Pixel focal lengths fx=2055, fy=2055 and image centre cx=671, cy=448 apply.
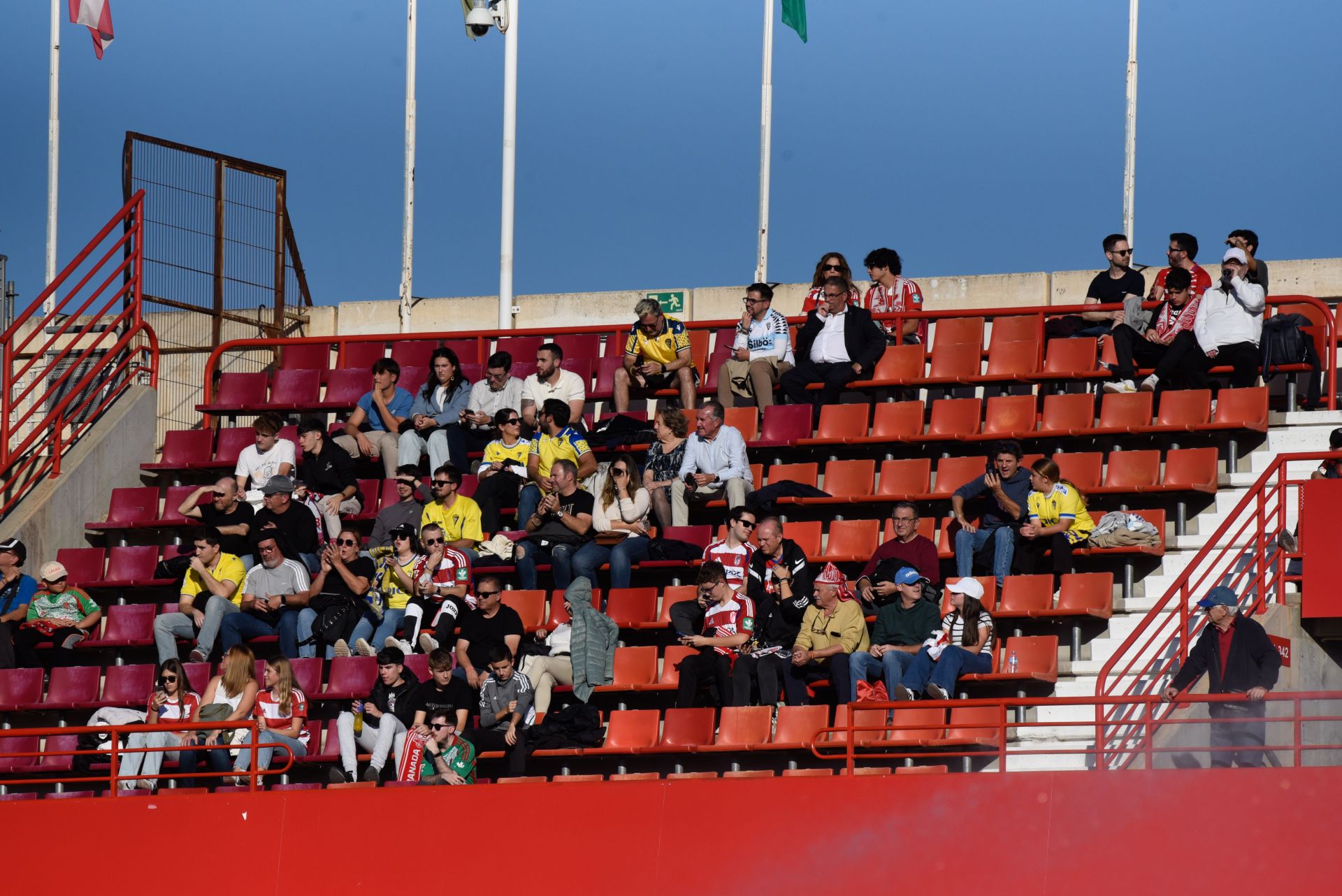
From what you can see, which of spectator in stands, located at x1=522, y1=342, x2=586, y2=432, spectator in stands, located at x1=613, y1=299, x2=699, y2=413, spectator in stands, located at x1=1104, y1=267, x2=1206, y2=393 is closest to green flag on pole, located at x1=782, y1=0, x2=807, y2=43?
spectator in stands, located at x1=613, y1=299, x2=699, y2=413

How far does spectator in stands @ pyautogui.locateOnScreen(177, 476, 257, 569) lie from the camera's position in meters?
14.2

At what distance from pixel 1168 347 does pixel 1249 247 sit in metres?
0.87

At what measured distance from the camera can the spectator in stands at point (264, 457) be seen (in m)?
14.9

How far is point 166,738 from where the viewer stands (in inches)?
492

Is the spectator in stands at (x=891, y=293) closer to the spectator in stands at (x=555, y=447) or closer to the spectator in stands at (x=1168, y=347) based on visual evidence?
the spectator in stands at (x=1168, y=347)

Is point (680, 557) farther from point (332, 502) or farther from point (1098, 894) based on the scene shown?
point (1098, 894)

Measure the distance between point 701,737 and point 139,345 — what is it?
752 cm

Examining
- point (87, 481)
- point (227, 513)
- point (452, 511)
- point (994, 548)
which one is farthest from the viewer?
point (87, 481)

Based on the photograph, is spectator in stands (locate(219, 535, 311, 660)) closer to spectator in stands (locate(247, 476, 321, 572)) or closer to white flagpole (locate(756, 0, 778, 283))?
spectator in stands (locate(247, 476, 321, 572))

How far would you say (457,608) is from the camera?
1322 centimetres

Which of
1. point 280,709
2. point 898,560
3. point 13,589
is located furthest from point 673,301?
point 280,709

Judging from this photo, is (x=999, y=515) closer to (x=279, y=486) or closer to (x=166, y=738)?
(x=279, y=486)

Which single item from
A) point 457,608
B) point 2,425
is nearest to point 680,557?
point 457,608

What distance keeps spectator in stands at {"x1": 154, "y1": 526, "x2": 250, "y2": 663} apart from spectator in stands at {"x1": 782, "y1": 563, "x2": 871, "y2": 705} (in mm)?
3976
